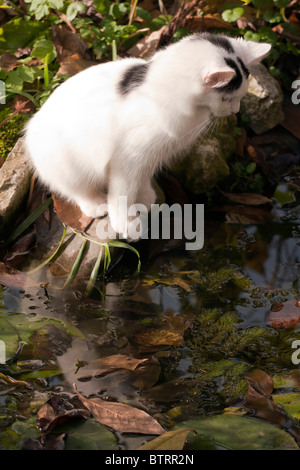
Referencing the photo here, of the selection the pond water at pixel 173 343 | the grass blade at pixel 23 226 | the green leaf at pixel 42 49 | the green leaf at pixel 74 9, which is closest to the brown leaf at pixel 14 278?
the pond water at pixel 173 343

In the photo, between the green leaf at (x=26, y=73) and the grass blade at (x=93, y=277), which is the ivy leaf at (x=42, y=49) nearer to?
the green leaf at (x=26, y=73)

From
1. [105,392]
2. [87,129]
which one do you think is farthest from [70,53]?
[105,392]

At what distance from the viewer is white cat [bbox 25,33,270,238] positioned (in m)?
2.30

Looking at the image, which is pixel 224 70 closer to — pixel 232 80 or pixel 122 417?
pixel 232 80

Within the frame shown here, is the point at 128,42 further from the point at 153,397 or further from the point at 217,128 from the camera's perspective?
the point at 153,397

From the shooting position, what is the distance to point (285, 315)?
246cm

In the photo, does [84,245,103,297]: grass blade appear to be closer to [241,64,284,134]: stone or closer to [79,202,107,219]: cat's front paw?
[79,202,107,219]: cat's front paw

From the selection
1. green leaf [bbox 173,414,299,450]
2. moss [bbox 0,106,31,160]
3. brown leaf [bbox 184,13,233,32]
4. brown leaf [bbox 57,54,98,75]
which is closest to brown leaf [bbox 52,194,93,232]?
moss [bbox 0,106,31,160]

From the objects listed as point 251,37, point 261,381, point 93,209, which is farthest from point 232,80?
point 251,37

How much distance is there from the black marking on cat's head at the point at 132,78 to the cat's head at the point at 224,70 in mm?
250

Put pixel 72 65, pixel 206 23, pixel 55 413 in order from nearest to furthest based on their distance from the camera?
1. pixel 55 413
2. pixel 72 65
3. pixel 206 23

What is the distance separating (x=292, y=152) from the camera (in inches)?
140

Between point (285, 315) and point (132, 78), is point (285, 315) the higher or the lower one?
the lower one

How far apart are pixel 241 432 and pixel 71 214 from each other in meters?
1.43
